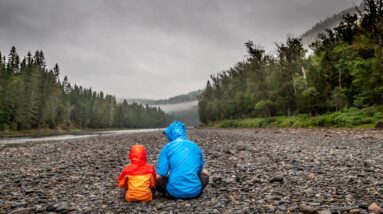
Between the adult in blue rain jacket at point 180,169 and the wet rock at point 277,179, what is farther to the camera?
the wet rock at point 277,179

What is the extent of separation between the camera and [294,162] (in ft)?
39.5

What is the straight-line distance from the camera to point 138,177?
7367mm

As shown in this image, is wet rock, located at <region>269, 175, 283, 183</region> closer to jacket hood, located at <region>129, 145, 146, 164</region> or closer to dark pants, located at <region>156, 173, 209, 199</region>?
dark pants, located at <region>156, 173, 209, 199</region>

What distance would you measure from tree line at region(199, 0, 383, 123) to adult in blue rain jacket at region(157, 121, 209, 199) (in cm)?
3217

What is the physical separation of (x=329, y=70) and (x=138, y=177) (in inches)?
1845

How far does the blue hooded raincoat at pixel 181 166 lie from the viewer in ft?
23.9

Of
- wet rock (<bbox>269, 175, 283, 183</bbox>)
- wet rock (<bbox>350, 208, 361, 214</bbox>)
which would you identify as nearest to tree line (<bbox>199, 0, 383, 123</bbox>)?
wet rock (<bbox>269, 175, 283, 183</bbox>)

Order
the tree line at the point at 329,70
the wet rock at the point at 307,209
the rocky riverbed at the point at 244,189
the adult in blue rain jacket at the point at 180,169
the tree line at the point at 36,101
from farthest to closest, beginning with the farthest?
the tree line at the point at 36,101
the tree line at the point at 329,70
the adult in blue rain jacket at the point at 180,169
the rocky riverbed at the point at 244,189
the wet rock at the point at 307,209

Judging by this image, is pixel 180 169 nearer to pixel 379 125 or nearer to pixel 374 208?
pixel 374 208

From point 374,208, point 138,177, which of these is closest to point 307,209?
point 374,208

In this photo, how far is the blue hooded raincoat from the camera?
729 centimetres

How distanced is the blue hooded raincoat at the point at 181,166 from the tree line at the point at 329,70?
32.2m

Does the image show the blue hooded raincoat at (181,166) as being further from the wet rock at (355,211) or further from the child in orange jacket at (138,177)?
the wet rock at (355,211)

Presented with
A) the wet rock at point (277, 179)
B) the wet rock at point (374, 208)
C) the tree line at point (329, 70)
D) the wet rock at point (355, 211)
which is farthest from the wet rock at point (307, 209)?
the tree line at point (329, 70)
